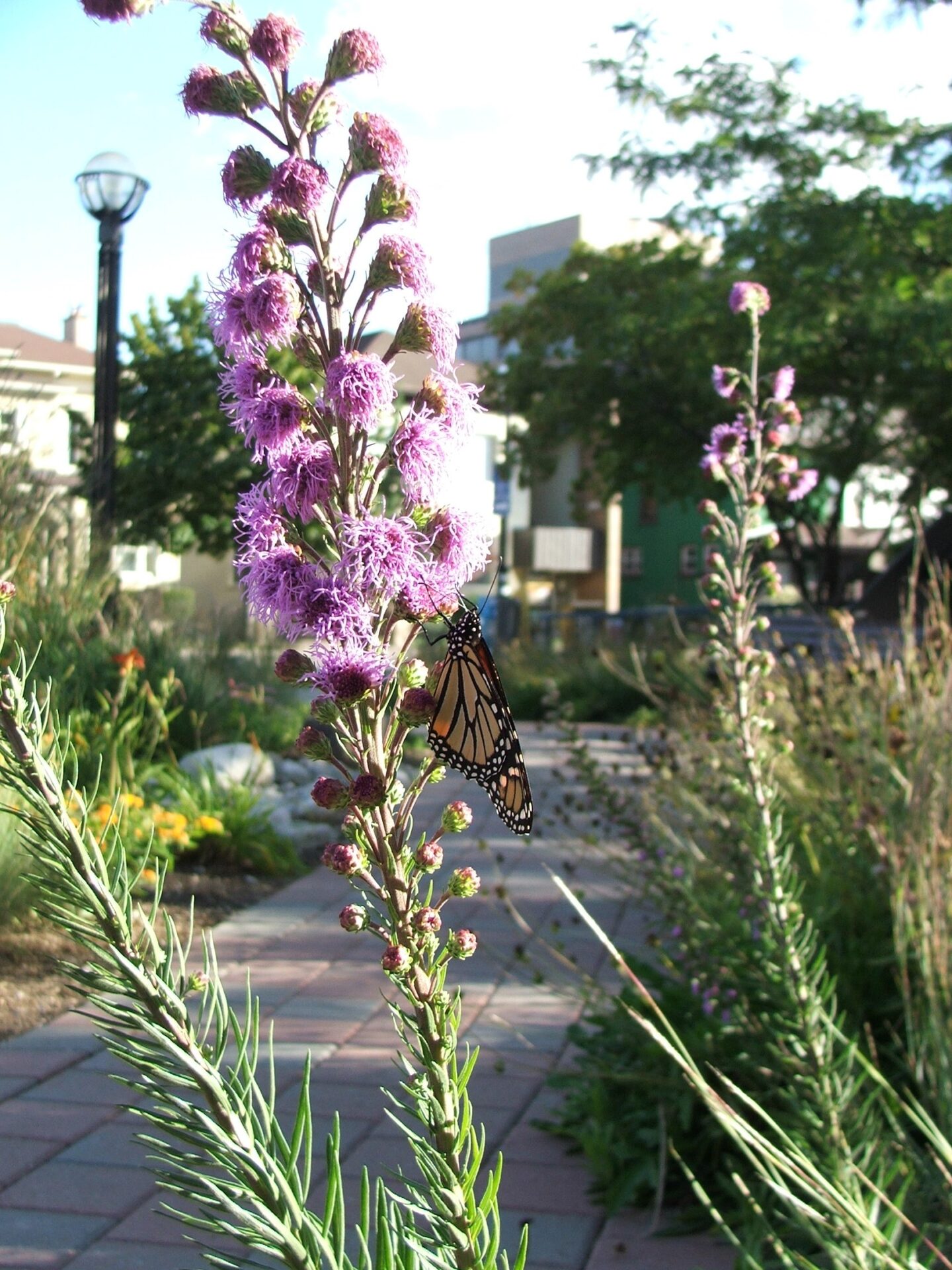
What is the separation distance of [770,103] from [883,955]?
47.8 feet

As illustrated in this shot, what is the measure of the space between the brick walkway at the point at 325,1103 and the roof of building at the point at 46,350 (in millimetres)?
32279

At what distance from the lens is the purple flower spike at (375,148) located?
1.21 m

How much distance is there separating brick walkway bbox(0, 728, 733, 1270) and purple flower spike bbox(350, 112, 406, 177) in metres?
1.39

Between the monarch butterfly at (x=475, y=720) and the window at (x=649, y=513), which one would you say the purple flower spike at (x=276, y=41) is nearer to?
the monarch butterfly at (x=475, y=720)

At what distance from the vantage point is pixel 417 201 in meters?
1.25

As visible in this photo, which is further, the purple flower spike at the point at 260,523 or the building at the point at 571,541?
the building at the point at 571,541

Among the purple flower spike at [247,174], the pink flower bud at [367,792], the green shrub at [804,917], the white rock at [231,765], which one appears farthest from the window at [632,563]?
the pink flower bud at [367,792]

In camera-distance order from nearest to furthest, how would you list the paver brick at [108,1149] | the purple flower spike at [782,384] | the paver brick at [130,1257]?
the paver brick at [130,1257] → the purple flower spike at [782,384] → the paver brick at [108,1149]

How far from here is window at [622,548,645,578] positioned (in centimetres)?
4103

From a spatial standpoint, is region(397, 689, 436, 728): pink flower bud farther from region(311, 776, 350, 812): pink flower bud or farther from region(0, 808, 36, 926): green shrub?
region(0, 808, 36, 926): green shrub

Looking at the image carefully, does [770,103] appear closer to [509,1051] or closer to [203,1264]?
[509,1051]

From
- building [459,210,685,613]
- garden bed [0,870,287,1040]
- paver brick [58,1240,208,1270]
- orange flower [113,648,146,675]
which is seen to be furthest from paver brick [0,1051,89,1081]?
building [459,210,685,613]

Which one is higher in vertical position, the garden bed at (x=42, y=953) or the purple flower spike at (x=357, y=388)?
the purple flower spike at (x=357, y=388)

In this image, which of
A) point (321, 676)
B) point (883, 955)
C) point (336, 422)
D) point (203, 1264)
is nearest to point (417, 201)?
point (336, 422)
